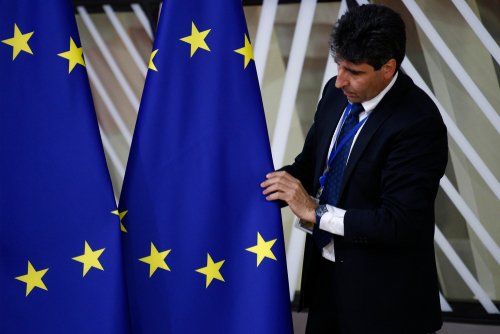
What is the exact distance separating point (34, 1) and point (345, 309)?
138cm

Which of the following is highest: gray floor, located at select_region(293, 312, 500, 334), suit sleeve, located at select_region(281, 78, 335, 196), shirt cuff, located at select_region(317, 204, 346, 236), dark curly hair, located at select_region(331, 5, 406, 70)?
dark curly hair, located at select_region(331, 5, 406, 70)

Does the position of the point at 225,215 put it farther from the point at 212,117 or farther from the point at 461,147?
the point at 461,147

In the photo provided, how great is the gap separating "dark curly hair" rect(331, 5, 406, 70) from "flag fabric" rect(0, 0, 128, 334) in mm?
806

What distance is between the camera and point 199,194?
2012 mm

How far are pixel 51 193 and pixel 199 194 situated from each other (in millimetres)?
449

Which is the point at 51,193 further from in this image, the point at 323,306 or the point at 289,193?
the point at 323,306

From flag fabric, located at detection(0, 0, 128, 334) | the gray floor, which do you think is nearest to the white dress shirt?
flag fabric, located at detection(0, 0, 128, 334)

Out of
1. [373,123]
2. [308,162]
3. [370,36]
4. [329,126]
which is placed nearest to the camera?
[370,36]

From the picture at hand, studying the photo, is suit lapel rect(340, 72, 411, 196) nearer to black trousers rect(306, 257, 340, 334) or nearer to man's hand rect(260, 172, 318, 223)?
man's hand rect(260, 172, 318, 223)

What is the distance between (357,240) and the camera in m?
1.96

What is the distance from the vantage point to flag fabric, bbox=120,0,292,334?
6.59ft

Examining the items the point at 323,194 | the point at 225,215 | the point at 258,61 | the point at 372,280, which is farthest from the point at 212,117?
the point at 258,61

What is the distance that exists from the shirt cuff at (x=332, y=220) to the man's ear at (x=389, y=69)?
0.45 meters

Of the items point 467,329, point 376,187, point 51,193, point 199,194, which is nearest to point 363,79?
point 376,187
